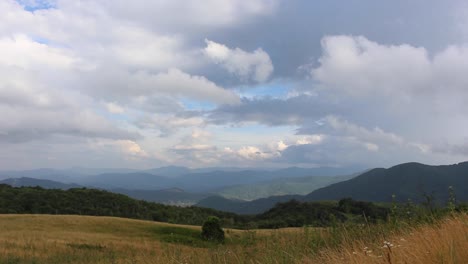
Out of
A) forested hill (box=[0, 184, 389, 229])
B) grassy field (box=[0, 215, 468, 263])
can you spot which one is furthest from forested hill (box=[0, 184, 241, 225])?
grassy field (box=[0, 215, 468, 263])

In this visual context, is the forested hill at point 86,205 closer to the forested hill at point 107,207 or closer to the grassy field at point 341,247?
the forested hill at point 107,207

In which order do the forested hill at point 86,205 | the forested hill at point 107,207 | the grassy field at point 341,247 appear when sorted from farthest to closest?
the forested hill at point 86,205 < the forested hill at point 107,207 < the grassy field at point 341,247

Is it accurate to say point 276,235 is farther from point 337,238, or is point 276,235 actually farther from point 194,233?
point 194,233

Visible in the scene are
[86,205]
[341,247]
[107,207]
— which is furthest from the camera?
[107,207]

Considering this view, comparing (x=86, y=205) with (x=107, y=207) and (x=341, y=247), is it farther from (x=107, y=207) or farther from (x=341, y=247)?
(x=341, y=247)

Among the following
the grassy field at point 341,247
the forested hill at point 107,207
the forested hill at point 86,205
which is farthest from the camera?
the forested hill at point 86,205

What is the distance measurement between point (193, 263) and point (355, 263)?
386 centimetres

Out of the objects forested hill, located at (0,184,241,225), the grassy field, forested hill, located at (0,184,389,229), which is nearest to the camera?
the grassy field

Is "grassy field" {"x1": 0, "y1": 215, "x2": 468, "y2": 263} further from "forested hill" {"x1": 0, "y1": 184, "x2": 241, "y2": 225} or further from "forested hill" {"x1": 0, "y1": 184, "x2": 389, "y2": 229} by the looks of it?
"forested hill" {"x1": 0, "y1": 184, "x2": 241, "y2": 225}

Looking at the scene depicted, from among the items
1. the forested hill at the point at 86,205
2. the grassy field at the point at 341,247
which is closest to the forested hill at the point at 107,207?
the forested hill at the point at 86,205

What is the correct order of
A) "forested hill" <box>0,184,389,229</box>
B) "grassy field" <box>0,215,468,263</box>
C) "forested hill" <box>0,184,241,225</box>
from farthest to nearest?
1. "forested hill" <box>0,184,241,225</box>
2. "forested hill" <box>0,184,389,229</box>
3. "grassy field" <box>0,215,468,263</box>

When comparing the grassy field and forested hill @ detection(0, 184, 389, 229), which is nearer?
the grassy field

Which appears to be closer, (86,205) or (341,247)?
(341,247)

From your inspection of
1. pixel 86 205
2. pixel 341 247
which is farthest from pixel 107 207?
pixel 341 247
